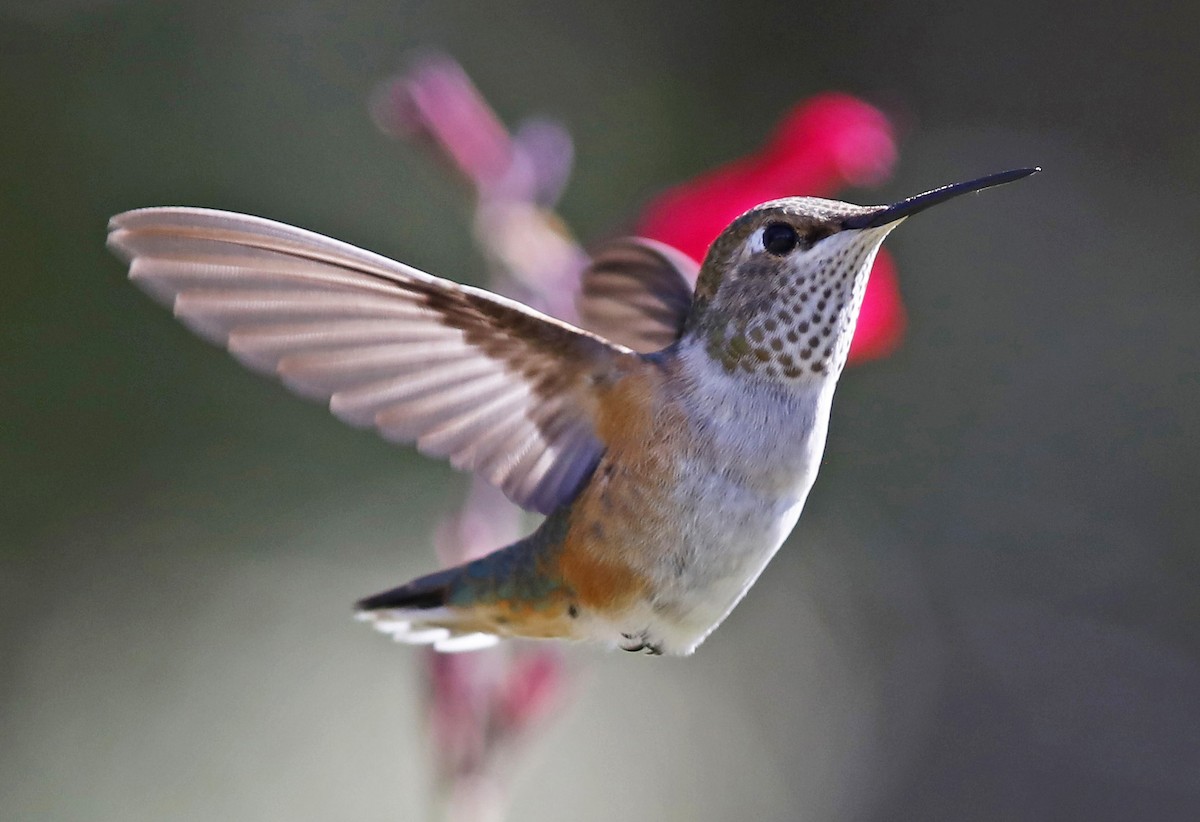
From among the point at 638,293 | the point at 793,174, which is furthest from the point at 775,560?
the point at 638,293

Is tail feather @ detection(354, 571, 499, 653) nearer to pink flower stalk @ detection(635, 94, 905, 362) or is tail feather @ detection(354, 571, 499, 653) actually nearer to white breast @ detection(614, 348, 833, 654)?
white breast @ detection(614, 348, 833, 654)

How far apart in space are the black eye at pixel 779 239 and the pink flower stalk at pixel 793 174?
505 millimetres

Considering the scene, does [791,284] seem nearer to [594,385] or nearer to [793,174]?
[594,385]

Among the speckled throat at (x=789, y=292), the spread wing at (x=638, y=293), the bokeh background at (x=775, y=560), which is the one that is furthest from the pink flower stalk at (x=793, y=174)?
the bokeh background at (x=775, y=560)

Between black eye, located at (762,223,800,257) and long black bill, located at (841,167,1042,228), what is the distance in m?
0.05

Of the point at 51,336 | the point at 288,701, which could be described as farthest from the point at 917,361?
the point at 51,336

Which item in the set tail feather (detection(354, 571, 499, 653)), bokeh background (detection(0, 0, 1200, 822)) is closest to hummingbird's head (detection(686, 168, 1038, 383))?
tail feather (detection(354, 571, 499, 653))

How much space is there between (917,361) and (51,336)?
220 cm

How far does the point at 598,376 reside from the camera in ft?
2.76

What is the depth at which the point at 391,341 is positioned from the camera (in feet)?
2.58

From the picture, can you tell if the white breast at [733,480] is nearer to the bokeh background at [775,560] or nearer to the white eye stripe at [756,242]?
the white eye stripe at [756,242]

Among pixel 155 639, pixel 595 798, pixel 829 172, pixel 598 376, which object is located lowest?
pixel 595 798

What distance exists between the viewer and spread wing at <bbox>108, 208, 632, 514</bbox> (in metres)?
0.68

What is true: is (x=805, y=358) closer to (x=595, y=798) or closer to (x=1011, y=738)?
(x=595, y=798)
